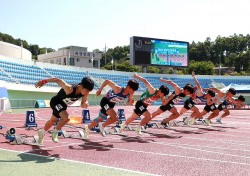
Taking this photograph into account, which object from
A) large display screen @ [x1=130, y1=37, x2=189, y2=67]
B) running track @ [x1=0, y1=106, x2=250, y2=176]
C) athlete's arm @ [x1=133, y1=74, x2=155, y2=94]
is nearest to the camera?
running track @ [x1=0, y1=106, x2=250, y2=176]

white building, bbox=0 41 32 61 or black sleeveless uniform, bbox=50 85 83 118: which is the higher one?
white building, bbox=0 41 32 61

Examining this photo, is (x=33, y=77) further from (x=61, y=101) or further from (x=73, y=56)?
(x=73, y=56)

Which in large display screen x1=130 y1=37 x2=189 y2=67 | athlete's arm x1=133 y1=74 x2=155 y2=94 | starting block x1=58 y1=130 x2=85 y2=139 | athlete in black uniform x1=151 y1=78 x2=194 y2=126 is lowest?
starting block x1=58 y1=130 x2=85 y2=139

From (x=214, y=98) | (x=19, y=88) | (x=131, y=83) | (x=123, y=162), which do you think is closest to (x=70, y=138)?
(x=131, y=83)

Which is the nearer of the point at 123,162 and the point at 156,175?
the point at 156,175

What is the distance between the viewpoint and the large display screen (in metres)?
44.0

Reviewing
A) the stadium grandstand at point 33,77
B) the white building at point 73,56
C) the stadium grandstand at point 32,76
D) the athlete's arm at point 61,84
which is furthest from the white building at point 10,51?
the athlete's arm at point 61,84

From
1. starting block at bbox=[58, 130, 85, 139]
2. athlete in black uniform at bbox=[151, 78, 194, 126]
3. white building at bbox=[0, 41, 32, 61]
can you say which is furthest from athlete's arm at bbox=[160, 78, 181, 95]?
white building at bbox=[0, 41, 32, 61]

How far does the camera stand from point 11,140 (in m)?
8.05

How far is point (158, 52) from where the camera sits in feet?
152

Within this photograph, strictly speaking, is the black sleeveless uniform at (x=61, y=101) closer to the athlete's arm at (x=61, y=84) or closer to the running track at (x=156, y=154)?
the athlete's arm at (x=61, y=84)

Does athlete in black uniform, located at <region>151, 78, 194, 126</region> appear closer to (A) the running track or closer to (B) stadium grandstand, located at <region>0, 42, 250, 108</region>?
(A) the running track

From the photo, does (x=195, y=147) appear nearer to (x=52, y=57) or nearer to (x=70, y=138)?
(x=70, y=138)

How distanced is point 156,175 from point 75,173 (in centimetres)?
141
